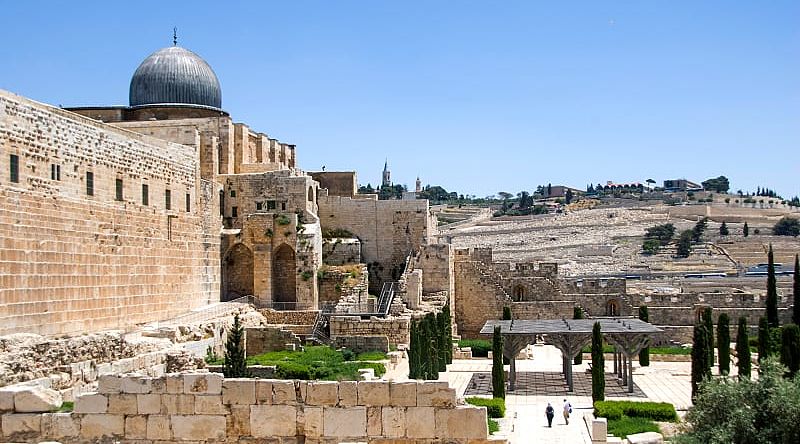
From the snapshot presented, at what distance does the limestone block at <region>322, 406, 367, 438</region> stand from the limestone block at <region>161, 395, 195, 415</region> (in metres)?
1.20

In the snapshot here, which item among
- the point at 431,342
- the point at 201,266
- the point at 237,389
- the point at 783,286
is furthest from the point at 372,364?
the point at 783,286

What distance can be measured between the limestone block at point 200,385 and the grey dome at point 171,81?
1008 inches

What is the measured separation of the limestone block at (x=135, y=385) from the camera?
798cm

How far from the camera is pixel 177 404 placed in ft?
26.2

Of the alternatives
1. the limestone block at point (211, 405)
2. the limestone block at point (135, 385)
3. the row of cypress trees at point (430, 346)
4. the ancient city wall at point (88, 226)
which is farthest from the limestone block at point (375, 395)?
the row of cypress trees at point (430, 346)

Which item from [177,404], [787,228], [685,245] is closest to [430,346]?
[177,404]

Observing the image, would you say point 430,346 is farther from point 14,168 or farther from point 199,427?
point 199,427

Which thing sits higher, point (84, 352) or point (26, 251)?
point (26, 251)

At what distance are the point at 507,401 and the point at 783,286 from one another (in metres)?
39.6

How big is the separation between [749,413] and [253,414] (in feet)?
26.2

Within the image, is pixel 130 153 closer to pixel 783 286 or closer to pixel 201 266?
pixel 201 266

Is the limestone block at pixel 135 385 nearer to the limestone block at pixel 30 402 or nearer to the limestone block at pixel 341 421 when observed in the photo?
the limestone block at pixel 30 402

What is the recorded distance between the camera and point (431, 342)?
81.6 ft

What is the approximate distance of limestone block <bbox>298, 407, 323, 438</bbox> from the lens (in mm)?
7891
